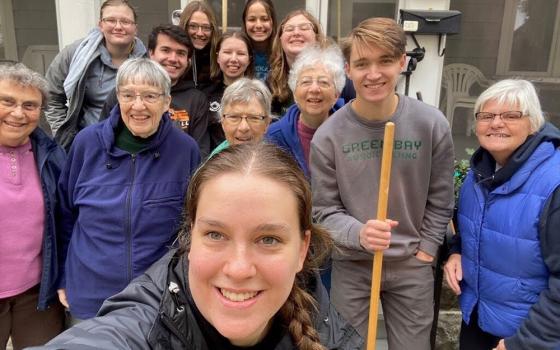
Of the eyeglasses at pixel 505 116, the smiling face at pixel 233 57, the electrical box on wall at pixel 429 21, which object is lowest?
the eyeglasses at pixel 505 116

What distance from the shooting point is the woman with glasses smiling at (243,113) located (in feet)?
8.07

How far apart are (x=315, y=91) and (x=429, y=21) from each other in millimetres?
2294

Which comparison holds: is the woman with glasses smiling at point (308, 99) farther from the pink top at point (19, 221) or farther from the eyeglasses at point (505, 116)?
the pink top at point (19, 221)

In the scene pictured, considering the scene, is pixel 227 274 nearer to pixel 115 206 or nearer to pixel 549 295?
pixel 115 206

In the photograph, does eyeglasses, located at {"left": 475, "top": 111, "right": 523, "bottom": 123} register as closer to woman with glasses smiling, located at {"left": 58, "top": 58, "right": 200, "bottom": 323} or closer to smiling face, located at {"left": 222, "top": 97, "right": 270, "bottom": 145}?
smiling face, located at {"left": 222, "top": 97, "right": 270, "bottom": 145}

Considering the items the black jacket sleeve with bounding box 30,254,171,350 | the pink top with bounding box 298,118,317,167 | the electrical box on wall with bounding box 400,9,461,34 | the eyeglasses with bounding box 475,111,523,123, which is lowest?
the black jacket sleeve with bounding box 30,254,171,350

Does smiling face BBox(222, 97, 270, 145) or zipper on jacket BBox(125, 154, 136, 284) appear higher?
smiling face BBox(222, 97, 270, 145)

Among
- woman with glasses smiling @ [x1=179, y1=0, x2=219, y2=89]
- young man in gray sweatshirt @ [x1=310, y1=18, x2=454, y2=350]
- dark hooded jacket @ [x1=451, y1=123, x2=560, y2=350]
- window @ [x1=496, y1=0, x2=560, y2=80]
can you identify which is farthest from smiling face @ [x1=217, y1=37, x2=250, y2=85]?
window @ [x1=496, y1=0, x2=560, y2=80]

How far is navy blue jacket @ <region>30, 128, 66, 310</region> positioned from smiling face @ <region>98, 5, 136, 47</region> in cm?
95

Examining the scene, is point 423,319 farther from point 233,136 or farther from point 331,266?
point 233,136

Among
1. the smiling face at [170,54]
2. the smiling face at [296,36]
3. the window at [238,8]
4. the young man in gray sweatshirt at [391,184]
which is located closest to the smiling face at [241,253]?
the young man in gray sweatshirt at [391,184]

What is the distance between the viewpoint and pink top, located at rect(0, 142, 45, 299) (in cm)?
215

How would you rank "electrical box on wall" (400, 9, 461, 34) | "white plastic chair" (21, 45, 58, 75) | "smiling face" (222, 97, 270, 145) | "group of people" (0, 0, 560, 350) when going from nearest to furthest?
"group of people" (0, 0, 560, 350), "smiling face" (222, 97, 270, 145), "electrical box on wall" (400, 9, 461, 34), "white plastic chair" (21, 45, 58, 75)

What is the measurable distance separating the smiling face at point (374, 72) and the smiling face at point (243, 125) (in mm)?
542
